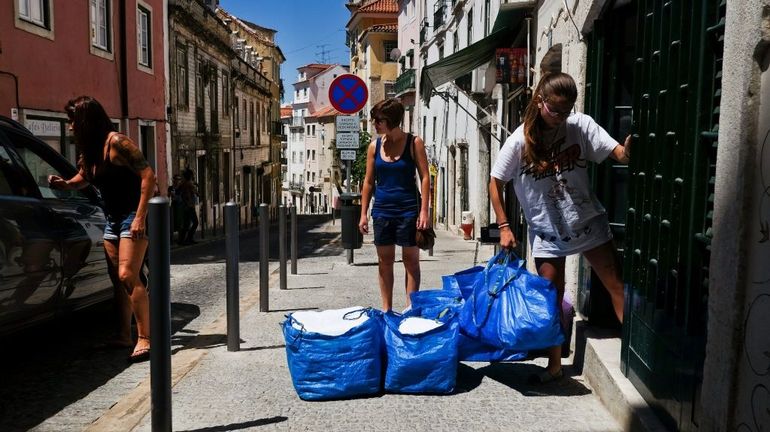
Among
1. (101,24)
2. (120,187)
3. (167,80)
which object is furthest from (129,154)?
(167,80)

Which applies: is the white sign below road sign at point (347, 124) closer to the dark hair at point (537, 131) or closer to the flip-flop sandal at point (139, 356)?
the flip-flop sandal at point (139, 356)

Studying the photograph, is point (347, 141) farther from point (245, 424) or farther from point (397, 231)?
point (245, 424)

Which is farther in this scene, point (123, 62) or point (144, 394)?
point (123, 62)

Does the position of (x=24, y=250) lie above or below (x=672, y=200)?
below

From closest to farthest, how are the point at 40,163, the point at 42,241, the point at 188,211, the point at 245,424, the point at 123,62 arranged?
the point at 245,424, the point at 42,241, the point at 40,163, the point at 188,211, the point at 123,62

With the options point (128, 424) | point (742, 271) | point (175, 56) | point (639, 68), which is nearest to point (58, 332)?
point (128, 424)

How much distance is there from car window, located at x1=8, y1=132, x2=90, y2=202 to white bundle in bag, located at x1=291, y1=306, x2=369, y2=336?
6.91 feet

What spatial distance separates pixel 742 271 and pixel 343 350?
2186mm

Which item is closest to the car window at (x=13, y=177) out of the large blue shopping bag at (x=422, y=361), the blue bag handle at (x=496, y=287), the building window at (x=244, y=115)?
the large blue shopping bag at (x=422, y=361)

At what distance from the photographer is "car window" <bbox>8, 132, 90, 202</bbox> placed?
5.24m

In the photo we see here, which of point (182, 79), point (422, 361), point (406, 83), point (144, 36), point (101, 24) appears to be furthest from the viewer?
point (406, 83)

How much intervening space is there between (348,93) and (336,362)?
23.6ft

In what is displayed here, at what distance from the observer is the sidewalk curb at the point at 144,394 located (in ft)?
12.5

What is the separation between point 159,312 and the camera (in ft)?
10.8
